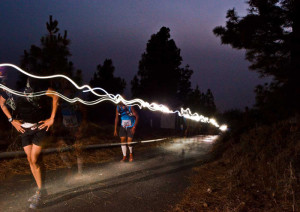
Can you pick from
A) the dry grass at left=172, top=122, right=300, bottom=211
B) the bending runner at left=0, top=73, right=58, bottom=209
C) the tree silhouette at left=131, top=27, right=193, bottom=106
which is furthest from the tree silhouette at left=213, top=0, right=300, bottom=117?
the tree silhouette at left=131, top=27, right=193, bottom=106

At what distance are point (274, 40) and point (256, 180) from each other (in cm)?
814

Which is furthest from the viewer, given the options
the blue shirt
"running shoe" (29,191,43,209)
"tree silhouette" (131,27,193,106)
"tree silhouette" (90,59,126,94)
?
"tree silhouette" (131,27,193,106)

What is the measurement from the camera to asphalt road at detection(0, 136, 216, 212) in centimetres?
412

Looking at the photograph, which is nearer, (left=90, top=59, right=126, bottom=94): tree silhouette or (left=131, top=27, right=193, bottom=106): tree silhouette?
(left=90, top=59, right=126, bottom=94): tree silhouette

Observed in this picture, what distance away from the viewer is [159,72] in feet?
113

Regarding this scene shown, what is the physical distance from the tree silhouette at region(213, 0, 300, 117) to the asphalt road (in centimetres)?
613

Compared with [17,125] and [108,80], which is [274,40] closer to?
[17,125]

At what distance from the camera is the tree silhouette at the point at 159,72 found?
3419 cm

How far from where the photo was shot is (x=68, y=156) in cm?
805

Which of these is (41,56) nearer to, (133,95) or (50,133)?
(50,133)

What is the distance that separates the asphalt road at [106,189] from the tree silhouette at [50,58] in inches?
223

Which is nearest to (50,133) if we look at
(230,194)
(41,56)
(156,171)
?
(41,56)

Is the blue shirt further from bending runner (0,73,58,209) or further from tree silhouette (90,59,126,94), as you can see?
tree silhouette (90,59,126,94)

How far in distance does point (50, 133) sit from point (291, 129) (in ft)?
30.1
